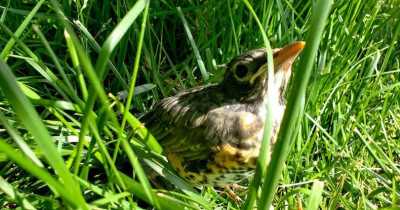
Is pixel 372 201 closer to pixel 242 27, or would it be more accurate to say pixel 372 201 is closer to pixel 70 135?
pixel 242 27

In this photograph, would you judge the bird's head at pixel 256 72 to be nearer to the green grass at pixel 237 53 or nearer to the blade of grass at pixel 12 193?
the green grass at pixel 237 53

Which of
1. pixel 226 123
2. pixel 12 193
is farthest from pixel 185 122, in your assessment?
pixel 12 193

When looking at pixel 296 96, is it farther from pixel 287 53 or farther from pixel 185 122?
pixel 185 122

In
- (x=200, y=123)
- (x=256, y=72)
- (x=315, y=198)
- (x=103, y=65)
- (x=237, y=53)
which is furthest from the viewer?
(x=237, y=53)

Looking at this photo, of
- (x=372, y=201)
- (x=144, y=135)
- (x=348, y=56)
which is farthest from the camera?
(x=348, y=56)

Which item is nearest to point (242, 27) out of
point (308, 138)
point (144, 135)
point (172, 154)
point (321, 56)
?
point (321, 56)

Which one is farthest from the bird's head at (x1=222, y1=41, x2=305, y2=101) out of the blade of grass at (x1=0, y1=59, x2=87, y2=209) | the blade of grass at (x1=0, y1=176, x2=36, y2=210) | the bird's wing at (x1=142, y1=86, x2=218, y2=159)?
the blade of grass at (x1=0, y1=59, x2=87, y2=209)
